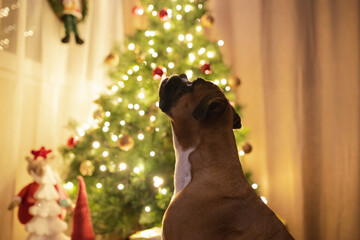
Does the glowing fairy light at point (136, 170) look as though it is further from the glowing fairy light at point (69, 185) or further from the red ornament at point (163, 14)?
the red ornament at point (163, 14)

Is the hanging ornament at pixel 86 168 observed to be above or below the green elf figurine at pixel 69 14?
below

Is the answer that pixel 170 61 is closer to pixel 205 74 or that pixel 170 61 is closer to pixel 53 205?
pixel 205 74

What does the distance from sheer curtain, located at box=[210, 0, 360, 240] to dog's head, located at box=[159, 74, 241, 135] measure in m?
1.93

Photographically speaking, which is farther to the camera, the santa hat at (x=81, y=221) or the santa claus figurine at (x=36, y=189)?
the santa claus figurine at (x=36, y=189)

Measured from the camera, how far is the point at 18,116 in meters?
2.45

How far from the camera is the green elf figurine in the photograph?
2.80 metres

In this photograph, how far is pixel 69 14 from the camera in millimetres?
2850

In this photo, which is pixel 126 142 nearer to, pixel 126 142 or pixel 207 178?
pixel 126 142

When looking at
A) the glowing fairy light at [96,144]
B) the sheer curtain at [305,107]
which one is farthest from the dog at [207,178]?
the sheer curtain at [305,107]

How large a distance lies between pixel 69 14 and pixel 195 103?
2.08 m

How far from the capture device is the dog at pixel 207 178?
968 mm

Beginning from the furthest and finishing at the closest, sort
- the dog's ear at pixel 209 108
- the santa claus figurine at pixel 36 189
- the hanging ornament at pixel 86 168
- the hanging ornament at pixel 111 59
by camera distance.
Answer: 1. the hanging ornament at pixel 111 59
2. the hanging ornament at pixel 86 168
3. the santa claus figurine at pixel 36 189
4. the dog's ear at pixel 209 108

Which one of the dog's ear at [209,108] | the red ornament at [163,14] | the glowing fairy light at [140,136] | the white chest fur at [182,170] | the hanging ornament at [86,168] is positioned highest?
the red ornament at [163,14]

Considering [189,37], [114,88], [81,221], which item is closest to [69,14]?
[114,88]
